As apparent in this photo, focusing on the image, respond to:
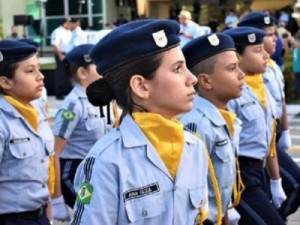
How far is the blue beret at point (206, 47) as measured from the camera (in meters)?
3.97

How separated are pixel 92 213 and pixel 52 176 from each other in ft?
6.20

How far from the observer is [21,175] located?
167 inches

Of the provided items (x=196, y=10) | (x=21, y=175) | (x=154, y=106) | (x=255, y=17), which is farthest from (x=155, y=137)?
(x=196, y=10)

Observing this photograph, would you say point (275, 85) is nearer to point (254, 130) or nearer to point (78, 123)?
point (254, 130)

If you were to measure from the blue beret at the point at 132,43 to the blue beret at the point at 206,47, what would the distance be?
3.96 ft

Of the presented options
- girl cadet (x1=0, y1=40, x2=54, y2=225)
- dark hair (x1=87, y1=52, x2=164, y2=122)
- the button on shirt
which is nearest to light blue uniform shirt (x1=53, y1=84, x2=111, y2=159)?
girl cadet (x1=0, y1=40, x2=54, y2=225)

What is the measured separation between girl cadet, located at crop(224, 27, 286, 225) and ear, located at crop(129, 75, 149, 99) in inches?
81.2

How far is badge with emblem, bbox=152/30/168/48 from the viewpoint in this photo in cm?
273

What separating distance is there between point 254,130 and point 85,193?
7.69 ft

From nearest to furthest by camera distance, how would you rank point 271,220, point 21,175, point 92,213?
1. point 92,213
2. point 21,175
3. point 271,220

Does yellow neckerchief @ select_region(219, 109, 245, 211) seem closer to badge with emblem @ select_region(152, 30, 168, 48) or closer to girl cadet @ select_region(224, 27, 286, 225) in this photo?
girl cadet @ select_region(224, 27, 286, 225)

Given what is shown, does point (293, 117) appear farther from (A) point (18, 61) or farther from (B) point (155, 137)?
(B) point (155, 137)

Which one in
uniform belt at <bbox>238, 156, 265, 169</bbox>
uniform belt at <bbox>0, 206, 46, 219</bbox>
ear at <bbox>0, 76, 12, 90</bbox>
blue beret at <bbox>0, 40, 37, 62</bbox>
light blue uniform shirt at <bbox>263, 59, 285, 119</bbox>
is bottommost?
uniform belt at <bbox>0, 206, 46, 219</bbox>

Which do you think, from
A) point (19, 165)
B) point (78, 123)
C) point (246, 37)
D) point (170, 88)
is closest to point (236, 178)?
point (246, 37)
